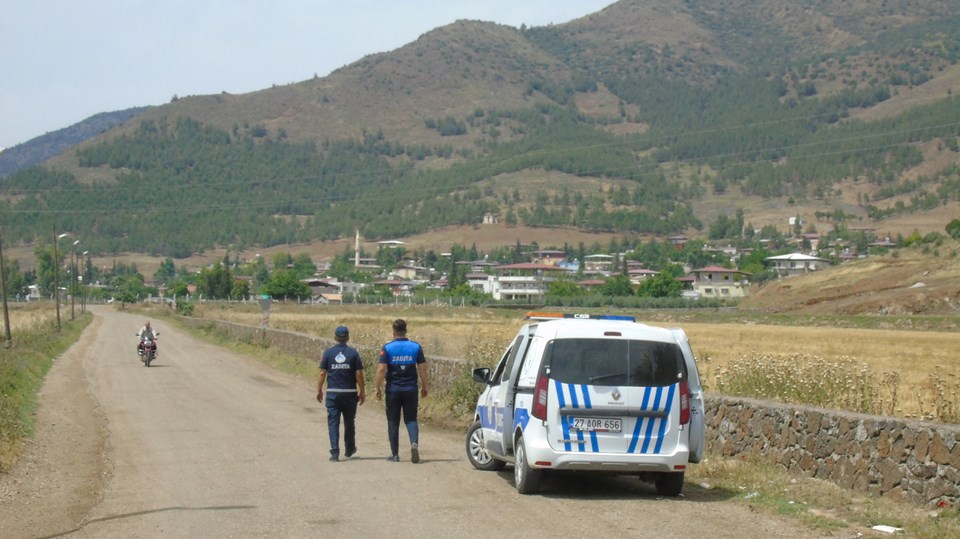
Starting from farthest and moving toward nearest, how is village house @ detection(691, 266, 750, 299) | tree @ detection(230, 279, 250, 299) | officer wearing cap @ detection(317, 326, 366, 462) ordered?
1. village house @ detection(691, 266, 750, 299)
2. tree @ detection(230, 279, 250, 299)
3. officer wearing cap @ detection(317, 326, 366, 462)

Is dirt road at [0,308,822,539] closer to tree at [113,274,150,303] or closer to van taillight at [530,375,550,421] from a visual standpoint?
van taillight at [530,375,550,421]

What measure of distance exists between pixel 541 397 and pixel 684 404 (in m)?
1.46

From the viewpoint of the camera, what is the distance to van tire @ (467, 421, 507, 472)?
1436cm

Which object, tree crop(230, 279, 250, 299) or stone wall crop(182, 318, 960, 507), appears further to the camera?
tree crop(230, 279, 250, 299)

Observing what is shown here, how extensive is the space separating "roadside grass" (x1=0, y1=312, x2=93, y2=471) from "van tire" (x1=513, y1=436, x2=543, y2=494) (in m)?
6.27

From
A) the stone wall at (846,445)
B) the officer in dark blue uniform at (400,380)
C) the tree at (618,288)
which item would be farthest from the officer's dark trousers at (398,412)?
the tree at (618,288)

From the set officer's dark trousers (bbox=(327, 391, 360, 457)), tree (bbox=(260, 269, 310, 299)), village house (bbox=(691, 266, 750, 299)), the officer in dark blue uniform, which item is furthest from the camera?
village house (bbox=(691, 266, 750, 299))

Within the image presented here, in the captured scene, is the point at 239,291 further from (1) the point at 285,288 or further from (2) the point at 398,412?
(2) the point at 398,412

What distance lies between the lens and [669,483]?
12461 millimetres

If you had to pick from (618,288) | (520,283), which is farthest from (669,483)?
(520,283)

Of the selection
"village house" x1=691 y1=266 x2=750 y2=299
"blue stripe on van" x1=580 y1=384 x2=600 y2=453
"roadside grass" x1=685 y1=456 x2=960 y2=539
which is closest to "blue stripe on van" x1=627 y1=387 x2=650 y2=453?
"blue stripe on van" x1=580 y1=384 x2=600 y2=453

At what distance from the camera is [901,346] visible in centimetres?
4378

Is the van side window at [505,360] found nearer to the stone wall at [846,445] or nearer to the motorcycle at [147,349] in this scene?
the stone wall at [846,445]

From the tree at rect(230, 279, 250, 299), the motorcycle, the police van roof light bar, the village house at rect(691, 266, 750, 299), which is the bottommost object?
the village house at rect(691, 266, 750, 299)
